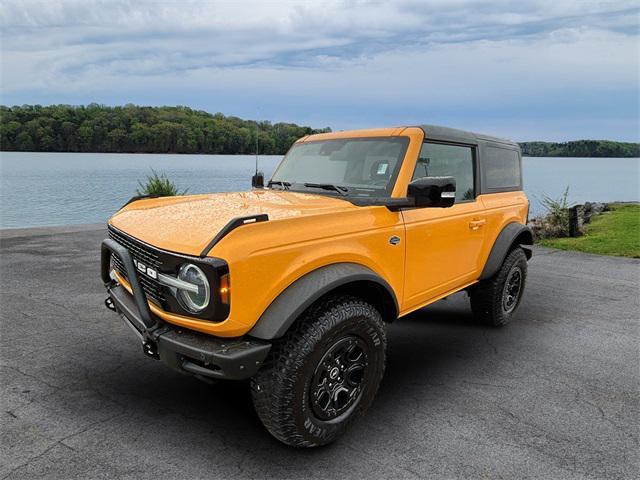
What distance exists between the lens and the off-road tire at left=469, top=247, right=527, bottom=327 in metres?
4.69

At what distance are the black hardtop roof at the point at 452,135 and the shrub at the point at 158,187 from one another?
32.8 ft

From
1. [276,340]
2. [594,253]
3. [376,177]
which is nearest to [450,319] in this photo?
[376,177]

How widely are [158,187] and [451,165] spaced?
1079 centimetres

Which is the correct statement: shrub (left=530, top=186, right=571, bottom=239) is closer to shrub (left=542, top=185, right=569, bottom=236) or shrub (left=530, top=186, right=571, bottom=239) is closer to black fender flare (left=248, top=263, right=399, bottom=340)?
shrub (left=542, top=185, right=569, bottom=236)

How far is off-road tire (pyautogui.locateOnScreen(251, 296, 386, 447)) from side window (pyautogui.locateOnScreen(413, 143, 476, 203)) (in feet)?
4.33

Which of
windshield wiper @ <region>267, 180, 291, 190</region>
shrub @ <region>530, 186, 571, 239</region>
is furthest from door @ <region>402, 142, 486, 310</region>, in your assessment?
shrub @ <region>530, 186, 571, 239</region>

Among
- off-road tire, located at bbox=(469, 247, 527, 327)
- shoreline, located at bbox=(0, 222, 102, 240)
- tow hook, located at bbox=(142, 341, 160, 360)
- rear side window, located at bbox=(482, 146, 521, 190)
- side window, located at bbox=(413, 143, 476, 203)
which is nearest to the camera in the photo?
tow hook, located at bbox=(142, 341, 160, 360)

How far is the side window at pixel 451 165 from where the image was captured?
362cm

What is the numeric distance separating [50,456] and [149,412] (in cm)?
63

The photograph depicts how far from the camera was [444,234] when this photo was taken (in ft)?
12.0

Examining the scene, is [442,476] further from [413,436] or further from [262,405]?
[262,405]

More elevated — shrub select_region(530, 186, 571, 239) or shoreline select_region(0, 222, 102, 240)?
shrub select_region(530, 186, 571, 239)

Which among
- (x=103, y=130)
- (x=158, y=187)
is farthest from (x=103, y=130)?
(x=158, y=187)

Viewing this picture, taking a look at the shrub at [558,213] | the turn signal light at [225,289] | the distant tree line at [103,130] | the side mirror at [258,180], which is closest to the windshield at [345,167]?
the side mirror at [258,180]
